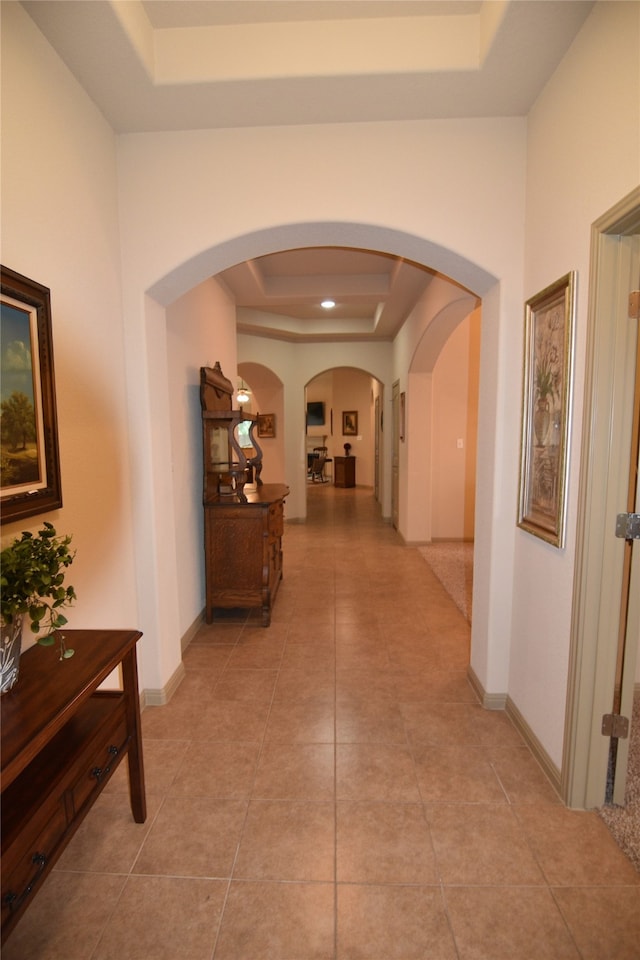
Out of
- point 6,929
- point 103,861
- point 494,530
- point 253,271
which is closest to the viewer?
point 6,929

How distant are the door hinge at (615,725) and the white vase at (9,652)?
203 centimetres

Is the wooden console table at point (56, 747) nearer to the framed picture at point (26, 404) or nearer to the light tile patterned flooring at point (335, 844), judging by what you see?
the light tile patterned flooring at point (335, 844)

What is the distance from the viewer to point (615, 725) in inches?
70.1

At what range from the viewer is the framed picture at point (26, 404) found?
1478 mm

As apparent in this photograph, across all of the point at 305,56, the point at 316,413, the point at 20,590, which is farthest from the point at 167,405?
the point at 316,413

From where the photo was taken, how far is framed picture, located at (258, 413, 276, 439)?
23.9ft

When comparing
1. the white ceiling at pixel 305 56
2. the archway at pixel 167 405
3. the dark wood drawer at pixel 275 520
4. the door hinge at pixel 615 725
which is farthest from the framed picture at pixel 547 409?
the dark wood drawer at pixel 275 520

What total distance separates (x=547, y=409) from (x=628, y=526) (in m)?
0.59

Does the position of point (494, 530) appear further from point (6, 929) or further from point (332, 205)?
point (6, 929)

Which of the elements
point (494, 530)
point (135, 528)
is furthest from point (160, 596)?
point (494, 530)

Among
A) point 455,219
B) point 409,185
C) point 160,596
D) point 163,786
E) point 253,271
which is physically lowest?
point 163,786

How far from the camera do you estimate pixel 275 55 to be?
1908mm

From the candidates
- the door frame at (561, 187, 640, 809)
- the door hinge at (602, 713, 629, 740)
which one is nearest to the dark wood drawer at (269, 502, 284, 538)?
the door frame at (561, 187, 640, 809)

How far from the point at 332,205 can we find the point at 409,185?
381mm
